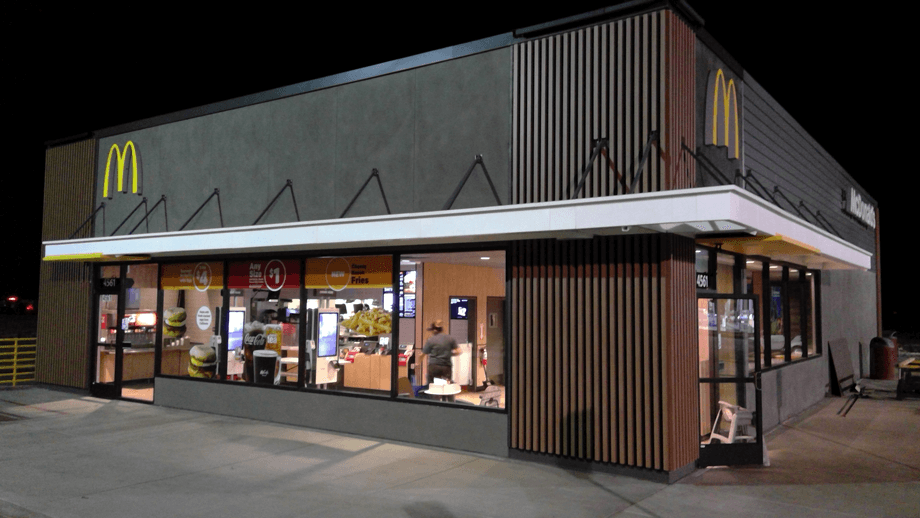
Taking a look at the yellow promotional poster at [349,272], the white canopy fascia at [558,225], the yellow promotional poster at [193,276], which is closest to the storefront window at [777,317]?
the white canopy fascia at [558,225]

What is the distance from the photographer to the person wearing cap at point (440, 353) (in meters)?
10.0

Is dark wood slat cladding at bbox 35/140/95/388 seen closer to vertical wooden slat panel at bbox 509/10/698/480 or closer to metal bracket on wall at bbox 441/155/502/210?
metal bracket on wall at bbox 441/155/502/210

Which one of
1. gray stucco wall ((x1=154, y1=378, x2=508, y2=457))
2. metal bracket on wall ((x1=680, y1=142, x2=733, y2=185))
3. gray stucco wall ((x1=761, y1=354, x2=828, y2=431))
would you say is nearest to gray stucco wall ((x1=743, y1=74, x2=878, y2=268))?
metal bracket on wall ((x1=680, y1=142, x2=733, y2=185))

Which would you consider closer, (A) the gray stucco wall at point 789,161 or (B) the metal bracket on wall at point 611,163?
(B) the metal bracket on wall at point 611,163

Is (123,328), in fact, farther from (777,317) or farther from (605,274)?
A: (777,317)

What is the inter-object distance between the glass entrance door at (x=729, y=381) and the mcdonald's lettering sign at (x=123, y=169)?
36.3 ft

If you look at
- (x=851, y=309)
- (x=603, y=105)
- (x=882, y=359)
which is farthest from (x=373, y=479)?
(x=882, y=359)

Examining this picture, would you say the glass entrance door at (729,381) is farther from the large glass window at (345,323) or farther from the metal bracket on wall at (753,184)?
the large glass window at (345,323)

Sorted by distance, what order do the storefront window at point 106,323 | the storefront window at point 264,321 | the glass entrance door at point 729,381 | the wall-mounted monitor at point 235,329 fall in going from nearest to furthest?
the glass entrance door at point 729,381 < the storefront window at point 264,321 < the wall-mounted monitor at point 235,329 < the storefront window at point 106,323

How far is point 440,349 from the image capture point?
10141 millimetres

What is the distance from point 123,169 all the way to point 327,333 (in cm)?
639

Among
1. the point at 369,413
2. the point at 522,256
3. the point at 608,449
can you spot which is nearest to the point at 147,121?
the point at 369,413

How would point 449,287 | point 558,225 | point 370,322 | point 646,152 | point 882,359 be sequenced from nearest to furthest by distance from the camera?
point 558,225, point 646,152, point 370,322, point 449,287, point 882,359

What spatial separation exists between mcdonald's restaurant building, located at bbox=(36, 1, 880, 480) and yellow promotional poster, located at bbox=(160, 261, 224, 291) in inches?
2.9
